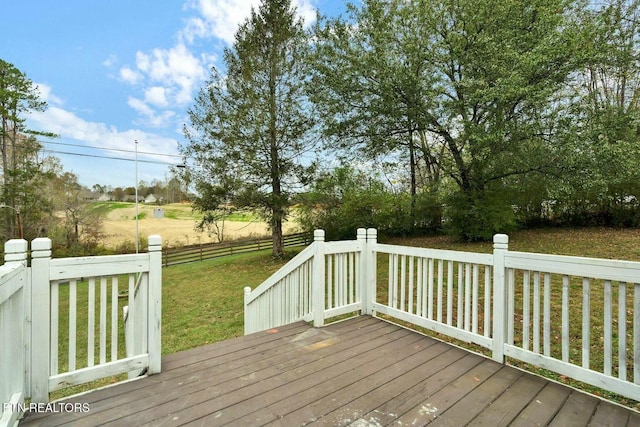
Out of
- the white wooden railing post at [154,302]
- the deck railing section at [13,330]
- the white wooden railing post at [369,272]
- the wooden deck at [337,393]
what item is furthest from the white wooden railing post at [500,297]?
the deck railing section at [13,330]

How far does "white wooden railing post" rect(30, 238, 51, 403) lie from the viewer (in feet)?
5.87

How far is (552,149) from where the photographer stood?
298 inches

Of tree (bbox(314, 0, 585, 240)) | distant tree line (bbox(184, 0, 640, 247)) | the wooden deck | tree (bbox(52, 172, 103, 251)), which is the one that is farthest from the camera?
tree (bbox(52, 172, 103, 251))

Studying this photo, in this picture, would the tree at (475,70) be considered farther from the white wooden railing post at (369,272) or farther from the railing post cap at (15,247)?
the railing post cap at (15,247)

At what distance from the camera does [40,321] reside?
179 cm

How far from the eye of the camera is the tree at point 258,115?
9.77 meters

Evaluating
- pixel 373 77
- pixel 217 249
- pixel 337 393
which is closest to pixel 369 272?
pixel 337 393

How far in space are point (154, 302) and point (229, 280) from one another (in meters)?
7.50

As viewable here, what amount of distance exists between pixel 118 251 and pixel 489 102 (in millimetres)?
18040

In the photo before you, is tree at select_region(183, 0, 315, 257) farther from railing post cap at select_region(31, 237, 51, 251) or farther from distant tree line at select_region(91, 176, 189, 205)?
distant tree line at select_region(91, 176, 189, 205)

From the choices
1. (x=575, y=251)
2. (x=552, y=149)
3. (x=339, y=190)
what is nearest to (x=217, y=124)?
(x=339, y=190)

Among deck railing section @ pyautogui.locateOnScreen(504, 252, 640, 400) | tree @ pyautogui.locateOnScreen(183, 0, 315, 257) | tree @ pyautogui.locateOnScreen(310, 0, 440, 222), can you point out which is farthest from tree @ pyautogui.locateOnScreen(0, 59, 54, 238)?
deck railing section @ pyautogui.locateOnScreen(504, 252, 640, 400)

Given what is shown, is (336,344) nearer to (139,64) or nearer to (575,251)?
(575,251)

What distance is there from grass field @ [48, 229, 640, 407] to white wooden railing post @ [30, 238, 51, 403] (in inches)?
130
